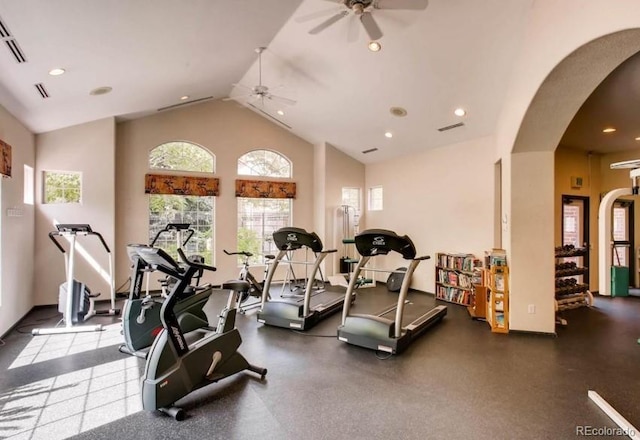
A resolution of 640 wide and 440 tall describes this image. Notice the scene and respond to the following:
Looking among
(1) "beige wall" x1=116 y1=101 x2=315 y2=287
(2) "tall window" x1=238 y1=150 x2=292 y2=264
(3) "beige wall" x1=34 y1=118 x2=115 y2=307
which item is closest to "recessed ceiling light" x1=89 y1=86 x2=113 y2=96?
(3) "beige wall" x1=34 y1=118 x2=115 y2=307

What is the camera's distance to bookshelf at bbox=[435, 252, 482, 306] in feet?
20.2

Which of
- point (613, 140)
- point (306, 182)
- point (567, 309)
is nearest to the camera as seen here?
point (567, 309)

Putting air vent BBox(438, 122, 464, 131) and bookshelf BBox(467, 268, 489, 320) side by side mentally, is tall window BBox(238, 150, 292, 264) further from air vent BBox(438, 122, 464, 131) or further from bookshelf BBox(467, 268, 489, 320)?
bookshelf BBox(467, 268, 489, 320)

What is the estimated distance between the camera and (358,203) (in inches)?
359

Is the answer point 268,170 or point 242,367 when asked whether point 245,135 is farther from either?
point 242,367

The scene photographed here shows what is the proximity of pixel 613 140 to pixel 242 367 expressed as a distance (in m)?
7.98

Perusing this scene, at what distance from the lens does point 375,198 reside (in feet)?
29.3

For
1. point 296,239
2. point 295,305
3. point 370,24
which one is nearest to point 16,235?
point 296,239

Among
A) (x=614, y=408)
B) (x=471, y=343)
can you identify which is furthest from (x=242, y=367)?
(x=614, y=408)

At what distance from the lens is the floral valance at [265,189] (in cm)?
798

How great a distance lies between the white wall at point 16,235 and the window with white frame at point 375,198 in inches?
278

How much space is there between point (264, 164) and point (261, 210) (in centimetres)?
116

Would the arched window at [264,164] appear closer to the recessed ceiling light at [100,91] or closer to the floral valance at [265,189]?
the floral valance at [265,189]

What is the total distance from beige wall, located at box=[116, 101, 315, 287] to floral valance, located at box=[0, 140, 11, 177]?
2.27m
